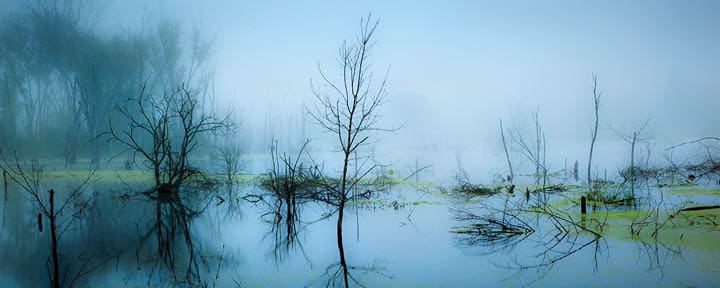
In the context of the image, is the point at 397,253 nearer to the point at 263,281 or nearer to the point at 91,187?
the point at 263,281

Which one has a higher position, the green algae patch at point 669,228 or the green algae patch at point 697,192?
the green algae patch at point 697,192

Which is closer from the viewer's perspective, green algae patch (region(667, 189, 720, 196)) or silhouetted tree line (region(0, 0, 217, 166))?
green algae patch (region(667, 189, 720, 196))

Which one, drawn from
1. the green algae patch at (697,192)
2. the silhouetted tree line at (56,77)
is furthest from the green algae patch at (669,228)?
the silhouetted tree line at (56,77)

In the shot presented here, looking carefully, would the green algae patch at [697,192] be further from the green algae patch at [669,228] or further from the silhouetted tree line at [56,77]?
the silhouetted tree line at [56,77]

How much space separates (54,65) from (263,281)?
126ft

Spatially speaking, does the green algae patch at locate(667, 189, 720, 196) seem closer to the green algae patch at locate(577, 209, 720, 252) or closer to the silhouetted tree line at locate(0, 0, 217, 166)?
the green algae patch at locate(577, 209, 720, 252)

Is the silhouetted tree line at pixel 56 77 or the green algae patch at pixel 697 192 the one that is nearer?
Answer: the green algae patch at pixel 697 192

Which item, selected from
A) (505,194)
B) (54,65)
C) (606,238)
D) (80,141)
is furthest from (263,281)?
(54,65)

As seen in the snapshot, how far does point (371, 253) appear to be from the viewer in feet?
27.2

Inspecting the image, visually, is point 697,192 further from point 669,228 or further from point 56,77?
point 56,77

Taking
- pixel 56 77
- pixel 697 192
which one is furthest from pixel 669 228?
pixel 56 77

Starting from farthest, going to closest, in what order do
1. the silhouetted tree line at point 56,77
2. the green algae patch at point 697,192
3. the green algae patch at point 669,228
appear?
1. the silhouetted tree line at point 56,77
2. the green algae patch at point 697,192
3. the green algae patch at point 669,228

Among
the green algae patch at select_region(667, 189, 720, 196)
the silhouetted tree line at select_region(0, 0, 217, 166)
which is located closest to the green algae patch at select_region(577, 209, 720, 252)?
the green algae patch at select_region(667, 189, 720, 196)

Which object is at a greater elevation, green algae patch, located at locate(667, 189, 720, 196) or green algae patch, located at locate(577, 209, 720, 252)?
green algae patch, located at locate(667, 189, 720, 196)
